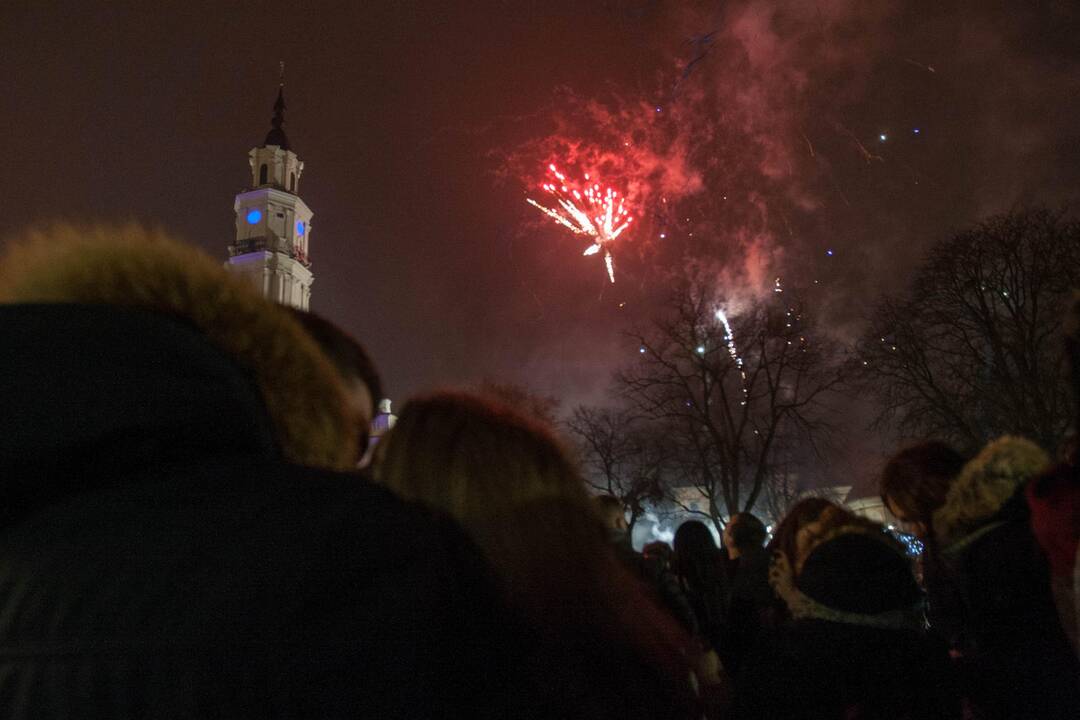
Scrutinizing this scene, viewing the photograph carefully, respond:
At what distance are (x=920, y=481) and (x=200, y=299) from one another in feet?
13.9

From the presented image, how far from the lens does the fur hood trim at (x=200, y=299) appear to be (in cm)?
121

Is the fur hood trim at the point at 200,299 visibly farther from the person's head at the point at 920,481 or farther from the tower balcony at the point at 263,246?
the tower balcony at the point at 263,246

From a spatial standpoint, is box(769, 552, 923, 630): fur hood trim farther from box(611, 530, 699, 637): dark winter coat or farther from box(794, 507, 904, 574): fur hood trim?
box(611, 530, 699, 637): dark winter coat

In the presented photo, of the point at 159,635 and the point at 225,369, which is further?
the point at 225,369

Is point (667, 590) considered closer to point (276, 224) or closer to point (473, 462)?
point (473, 462)

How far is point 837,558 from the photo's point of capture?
3.19 metres

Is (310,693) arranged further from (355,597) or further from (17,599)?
(17,599)

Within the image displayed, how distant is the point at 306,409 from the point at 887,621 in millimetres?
2830

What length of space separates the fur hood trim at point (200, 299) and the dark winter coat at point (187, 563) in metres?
0.13

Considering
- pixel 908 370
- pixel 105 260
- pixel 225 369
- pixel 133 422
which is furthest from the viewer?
pixel 908 370

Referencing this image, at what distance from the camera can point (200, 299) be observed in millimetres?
1237

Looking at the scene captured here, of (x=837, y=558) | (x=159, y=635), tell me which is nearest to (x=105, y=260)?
(x=159, y=635)

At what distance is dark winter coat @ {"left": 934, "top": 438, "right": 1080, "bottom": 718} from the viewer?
10.5 ft

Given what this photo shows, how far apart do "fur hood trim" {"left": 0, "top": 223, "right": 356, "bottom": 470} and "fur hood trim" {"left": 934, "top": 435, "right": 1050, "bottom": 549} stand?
3.48 m
